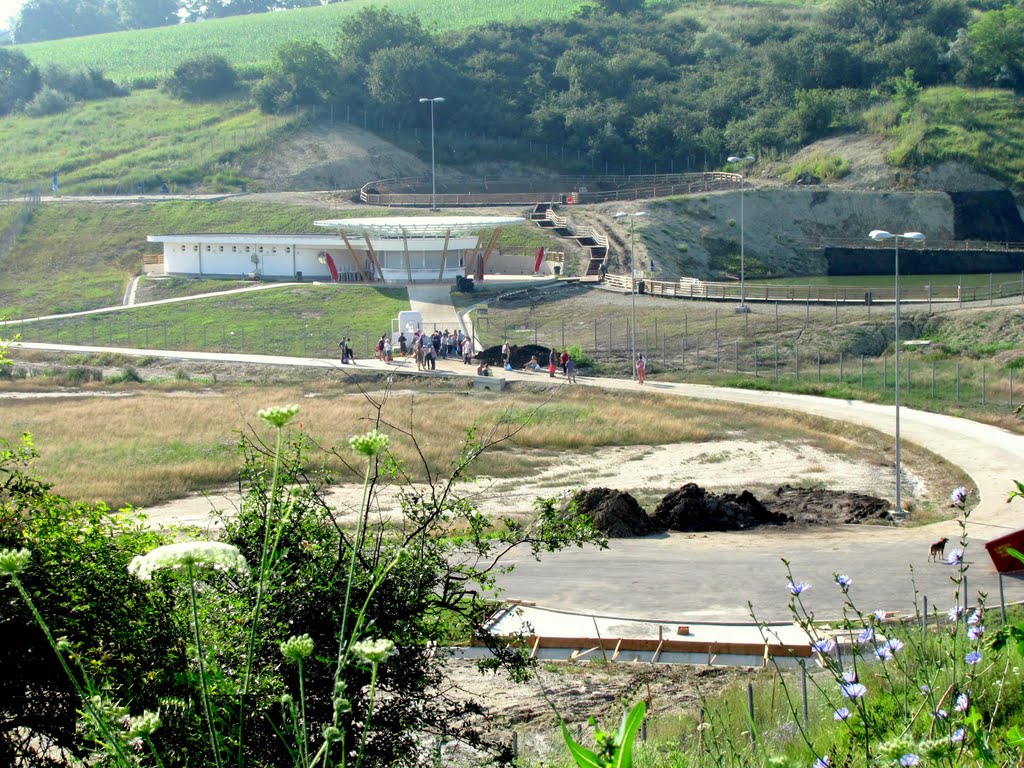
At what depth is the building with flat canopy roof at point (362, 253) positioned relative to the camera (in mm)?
63656

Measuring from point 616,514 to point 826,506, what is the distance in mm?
6076

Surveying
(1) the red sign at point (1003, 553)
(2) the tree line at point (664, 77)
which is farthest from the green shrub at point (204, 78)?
(1) the red sign at point (1003, 553)

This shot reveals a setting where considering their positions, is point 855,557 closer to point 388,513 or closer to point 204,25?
point 388,513

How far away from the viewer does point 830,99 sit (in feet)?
307

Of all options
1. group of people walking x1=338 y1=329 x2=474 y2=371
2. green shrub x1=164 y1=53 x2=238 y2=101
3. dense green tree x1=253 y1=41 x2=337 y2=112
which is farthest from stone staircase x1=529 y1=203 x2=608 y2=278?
green shrub x1=164 y1=53 x2=238 y2=101

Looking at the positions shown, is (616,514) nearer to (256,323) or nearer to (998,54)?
(256,323)

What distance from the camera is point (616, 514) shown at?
25797mm

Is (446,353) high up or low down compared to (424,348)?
down

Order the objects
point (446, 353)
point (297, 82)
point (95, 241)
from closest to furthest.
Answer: point (446, 353) → point (95, 241) → point (297, 82)

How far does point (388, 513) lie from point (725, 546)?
770 centimetres

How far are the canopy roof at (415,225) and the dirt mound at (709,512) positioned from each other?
121 ft


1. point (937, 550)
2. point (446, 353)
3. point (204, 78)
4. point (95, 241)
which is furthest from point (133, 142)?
point (937, 550)

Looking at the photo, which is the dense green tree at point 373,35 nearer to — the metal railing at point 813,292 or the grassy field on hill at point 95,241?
the grassy field on hill at point 95,241

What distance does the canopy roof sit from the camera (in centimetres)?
6216
